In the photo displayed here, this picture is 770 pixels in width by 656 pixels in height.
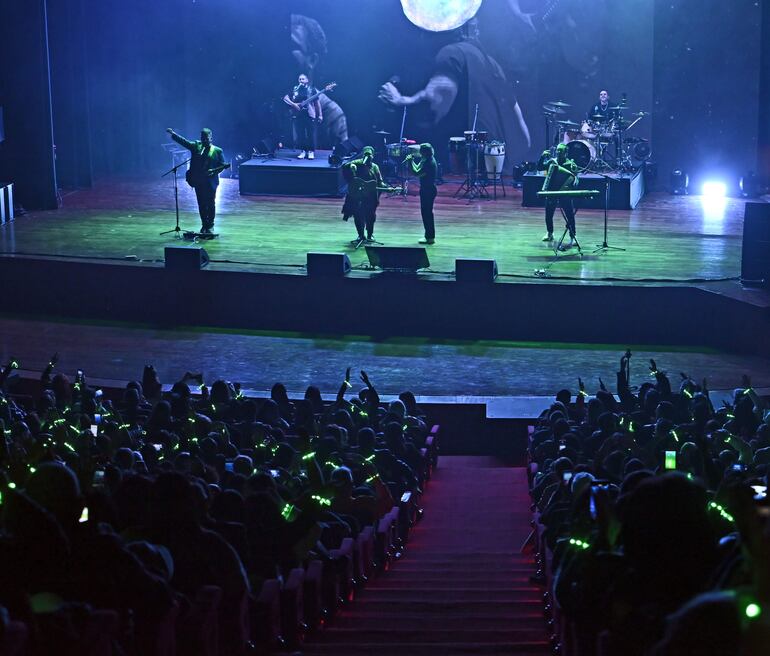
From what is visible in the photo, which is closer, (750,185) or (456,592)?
(456,592)

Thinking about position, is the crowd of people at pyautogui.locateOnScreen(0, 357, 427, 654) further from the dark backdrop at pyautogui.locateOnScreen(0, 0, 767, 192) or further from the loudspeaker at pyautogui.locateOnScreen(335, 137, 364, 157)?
the dark backdrop at pyautogui.locateOnScreen(0, 0, 767, 192)

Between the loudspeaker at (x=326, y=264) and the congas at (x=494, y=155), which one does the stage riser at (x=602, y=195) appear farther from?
the loudspeaker at (x=326, y=264)

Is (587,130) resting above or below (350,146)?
above

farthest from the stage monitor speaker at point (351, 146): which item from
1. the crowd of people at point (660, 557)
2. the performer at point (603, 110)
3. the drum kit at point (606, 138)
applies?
the crowd of people at point (660, 557)

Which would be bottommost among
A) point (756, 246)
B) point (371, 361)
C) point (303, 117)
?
point (371, 361)

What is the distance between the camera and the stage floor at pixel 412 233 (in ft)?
46.6

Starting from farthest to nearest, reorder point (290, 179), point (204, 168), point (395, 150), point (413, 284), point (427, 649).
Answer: point (395, 150) < point (290, 179) < point (204, 168) < point (413, 284) < point (427, 649)

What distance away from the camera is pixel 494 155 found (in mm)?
20172

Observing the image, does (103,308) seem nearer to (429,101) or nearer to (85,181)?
(85,181)

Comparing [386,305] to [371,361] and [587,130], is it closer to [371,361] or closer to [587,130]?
[371,361]

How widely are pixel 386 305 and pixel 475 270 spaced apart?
3.48 feet

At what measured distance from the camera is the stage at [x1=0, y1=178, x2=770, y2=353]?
13234 millimetres

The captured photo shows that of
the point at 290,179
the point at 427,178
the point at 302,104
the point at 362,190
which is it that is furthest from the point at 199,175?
the point at 302,104

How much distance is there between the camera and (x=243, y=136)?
22.7m
